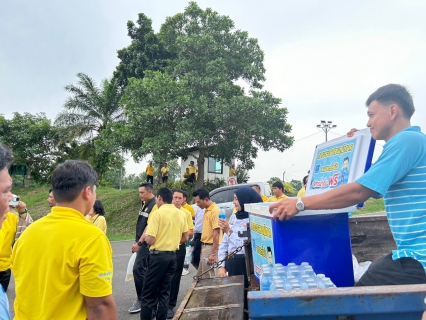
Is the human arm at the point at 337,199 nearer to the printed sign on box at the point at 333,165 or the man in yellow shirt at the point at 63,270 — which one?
the printed sign on box at the point at 333,165

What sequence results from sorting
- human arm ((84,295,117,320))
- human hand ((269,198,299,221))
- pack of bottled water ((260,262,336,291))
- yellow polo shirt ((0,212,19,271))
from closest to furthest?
pack of bottled water ((260,262,336,291)) < human arm ((84,295,117,320)) < human hand ((269,198,299,221)) < yellow polo shirt ((0,212,19,271))

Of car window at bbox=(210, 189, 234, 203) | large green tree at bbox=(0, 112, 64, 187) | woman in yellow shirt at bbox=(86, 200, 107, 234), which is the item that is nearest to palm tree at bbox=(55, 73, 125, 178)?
large green tree at bbox=(0, 112, 64, 187)

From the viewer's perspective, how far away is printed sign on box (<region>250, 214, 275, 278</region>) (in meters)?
2.29

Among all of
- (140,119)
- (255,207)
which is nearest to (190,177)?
(140,119)

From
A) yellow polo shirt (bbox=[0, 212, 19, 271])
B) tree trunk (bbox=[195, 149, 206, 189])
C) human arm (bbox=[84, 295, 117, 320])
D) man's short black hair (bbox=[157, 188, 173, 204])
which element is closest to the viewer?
human arm (bbox=[84, 295, 117, 320])

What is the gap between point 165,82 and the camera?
1528 cm

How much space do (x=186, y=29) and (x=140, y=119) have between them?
568 centimetres

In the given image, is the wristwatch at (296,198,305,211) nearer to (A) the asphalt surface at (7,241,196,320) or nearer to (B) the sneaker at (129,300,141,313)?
(A) the asphalt surface at (7,241,196,320)

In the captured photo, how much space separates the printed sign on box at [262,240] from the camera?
7.51ft

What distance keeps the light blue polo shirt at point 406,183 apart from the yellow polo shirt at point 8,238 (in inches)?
162

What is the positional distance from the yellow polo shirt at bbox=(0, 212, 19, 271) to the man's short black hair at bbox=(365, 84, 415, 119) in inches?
165

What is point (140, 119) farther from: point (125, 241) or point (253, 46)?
point (253, 46)

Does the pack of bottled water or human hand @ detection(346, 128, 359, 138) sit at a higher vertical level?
human hand @ detection(346, 128, 359, 138)

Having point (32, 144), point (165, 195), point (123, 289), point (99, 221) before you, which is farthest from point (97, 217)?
point (32, 144)
